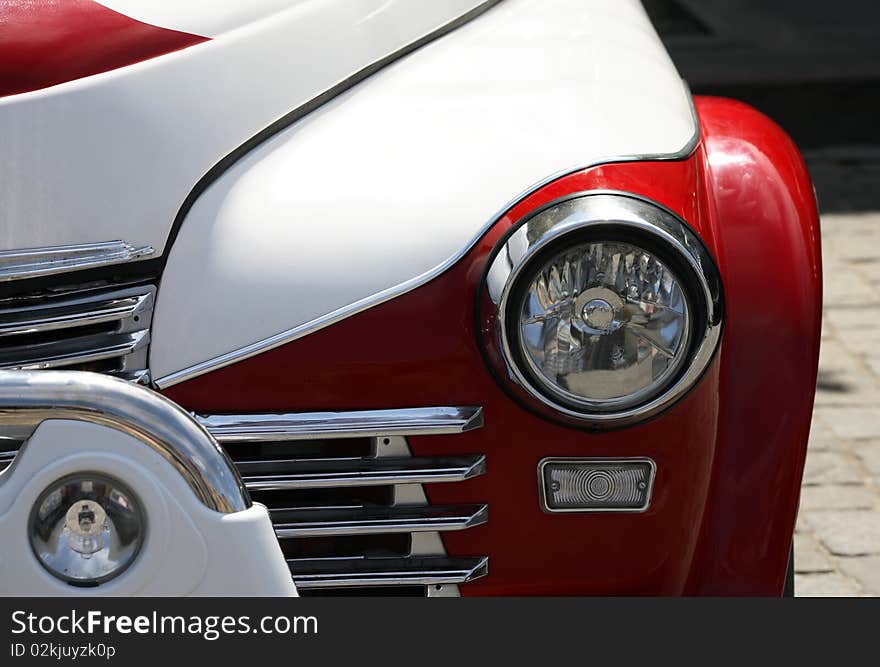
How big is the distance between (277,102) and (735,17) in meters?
8.40

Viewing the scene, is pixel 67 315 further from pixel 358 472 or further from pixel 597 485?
pixel 597 485

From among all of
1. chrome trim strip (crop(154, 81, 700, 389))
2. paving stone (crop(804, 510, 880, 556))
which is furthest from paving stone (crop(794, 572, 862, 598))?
chrome trim strip (crop(154, 81, 700, 389))

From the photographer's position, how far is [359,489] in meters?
1.67

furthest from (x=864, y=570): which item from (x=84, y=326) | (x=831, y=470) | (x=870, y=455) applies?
(x=84, y=326)

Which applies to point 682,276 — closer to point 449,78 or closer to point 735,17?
point 449,78

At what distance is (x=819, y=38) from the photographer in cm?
879

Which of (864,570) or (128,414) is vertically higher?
(128,414)

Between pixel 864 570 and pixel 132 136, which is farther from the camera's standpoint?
pixel 864 570

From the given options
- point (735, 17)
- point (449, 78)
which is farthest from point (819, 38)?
point (449, 78)

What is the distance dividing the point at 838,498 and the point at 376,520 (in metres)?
1.93

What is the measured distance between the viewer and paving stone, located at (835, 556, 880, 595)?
108 inches

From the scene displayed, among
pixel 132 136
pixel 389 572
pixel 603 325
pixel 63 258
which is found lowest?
pixel 389 572

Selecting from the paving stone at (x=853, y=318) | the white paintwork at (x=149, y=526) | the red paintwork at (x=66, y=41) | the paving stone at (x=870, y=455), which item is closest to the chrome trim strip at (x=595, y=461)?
the white paintwork at (x=149, y=526)

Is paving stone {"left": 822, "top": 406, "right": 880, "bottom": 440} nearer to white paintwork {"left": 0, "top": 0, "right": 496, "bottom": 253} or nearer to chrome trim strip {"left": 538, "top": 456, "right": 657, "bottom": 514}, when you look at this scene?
chrome trim strip {"left": 538, "top": 456, "right": 657, "bottom": 514}
